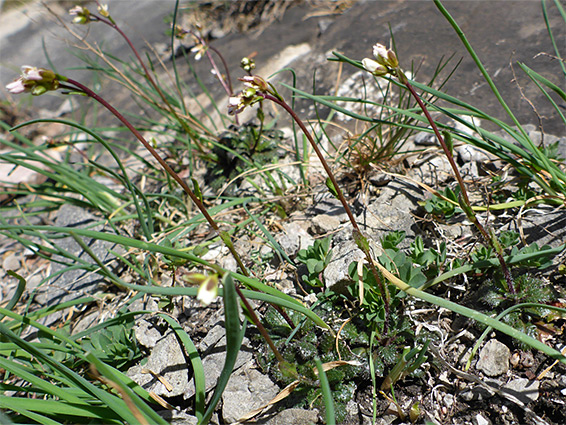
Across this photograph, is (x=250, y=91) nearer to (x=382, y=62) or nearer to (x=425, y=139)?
(x=382, y=62)

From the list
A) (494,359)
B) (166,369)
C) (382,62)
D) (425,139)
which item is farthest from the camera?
(425,139)

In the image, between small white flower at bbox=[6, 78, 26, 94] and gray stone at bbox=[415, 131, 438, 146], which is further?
Result: gray stone at bbox=[415, 131, 438, 146]

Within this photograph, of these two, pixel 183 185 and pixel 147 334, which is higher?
pixel 183 185

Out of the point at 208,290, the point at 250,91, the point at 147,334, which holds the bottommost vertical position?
the point at 147,334

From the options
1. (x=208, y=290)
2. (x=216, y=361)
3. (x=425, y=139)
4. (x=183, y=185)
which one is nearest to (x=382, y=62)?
(x=183, y=185)

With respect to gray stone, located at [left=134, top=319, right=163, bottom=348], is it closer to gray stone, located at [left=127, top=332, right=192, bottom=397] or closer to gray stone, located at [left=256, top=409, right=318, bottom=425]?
gray stone, located at [left=127, top=332, right=192, bottom=397]

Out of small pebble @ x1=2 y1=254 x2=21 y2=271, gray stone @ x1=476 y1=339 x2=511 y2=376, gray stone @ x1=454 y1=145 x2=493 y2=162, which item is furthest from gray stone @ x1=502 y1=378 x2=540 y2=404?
small pebble @ x1=2 y1=254 x2=21 y2=271

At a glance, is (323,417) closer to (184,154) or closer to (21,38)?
(184,154)
